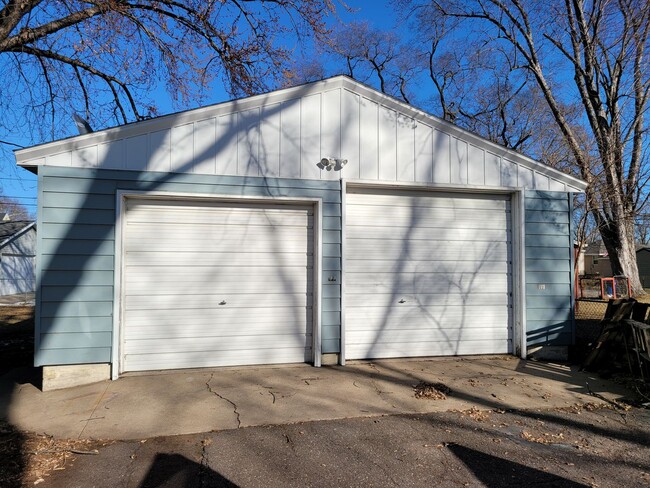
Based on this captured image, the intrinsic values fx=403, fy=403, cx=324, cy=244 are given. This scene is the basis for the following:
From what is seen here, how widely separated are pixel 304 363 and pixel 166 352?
1938 mm

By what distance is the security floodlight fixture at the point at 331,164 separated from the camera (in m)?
5.91

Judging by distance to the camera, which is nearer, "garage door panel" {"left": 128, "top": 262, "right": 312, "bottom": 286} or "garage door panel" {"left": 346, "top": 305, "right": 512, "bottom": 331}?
"garage door panel" {"left": 128, "top": 262, "right": 312, "bottom": 286}

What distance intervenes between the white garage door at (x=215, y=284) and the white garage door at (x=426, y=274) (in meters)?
0.84

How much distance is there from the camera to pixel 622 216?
40.6 feet

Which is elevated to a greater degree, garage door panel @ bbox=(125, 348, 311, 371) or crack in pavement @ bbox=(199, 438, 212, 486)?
garage door panel @ bbox=(125, 348, 311, 371)

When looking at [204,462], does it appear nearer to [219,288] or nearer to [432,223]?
[219,288]

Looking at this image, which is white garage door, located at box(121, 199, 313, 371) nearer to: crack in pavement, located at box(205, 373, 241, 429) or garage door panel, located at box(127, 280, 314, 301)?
garage door panel, located at box(127, 280, 314, 301)

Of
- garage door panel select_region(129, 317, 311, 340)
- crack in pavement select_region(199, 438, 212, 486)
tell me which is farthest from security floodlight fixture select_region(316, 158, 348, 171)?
crack in pavement select_region(199, 438, 212, 486)

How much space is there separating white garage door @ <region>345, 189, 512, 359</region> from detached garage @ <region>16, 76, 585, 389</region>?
0.07 ft

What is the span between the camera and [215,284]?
5734 mm

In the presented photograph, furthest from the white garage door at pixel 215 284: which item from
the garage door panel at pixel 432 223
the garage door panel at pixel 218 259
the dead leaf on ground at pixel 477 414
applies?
the dead leaf on ground at pixel 477 414

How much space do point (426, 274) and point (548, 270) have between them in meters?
2.03

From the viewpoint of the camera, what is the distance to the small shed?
21484 mm

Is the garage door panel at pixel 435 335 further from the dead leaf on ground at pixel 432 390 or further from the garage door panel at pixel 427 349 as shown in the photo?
the dead leaf on ground at pixel 432 390
